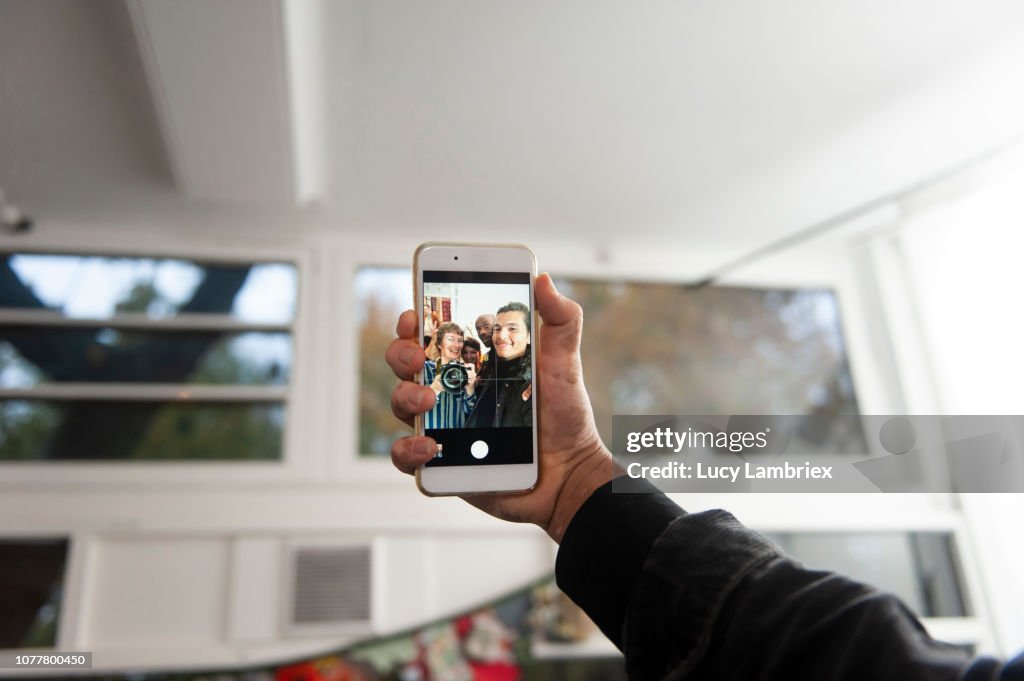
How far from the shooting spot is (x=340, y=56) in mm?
1225

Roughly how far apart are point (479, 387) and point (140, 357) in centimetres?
139

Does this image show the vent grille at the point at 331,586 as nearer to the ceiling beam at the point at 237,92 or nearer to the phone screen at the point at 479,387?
the ceiling beam at the point at 237,92

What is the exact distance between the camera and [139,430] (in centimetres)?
163

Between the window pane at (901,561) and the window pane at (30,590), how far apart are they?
5.81 feet

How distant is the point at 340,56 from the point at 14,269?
1.09m

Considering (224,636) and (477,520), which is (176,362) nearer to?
(224,636)

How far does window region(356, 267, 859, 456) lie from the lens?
1.85 metres

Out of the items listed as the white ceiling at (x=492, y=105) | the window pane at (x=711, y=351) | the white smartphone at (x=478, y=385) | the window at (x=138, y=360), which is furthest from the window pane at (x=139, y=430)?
the white smartphone at (x=478, y=385)

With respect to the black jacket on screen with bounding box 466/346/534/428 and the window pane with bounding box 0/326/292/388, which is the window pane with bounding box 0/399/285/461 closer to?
the window pane with bounding box 0/326/292/388

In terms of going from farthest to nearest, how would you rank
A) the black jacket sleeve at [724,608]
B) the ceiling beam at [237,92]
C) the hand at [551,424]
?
the ceiling beam at [237,92] < the hand at [551,424] < the black jacket sleeve at [724,608]

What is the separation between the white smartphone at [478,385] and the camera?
59 cm

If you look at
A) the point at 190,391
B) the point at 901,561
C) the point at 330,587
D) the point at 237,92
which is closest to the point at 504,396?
the point at 237,92

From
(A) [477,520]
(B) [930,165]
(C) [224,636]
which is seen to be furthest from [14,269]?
(B) [930,165]

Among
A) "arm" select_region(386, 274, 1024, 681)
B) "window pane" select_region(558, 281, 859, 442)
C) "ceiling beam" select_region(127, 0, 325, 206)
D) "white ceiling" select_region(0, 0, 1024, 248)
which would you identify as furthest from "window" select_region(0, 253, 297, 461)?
"arm" select_region(386, 274, 1024, 681)
